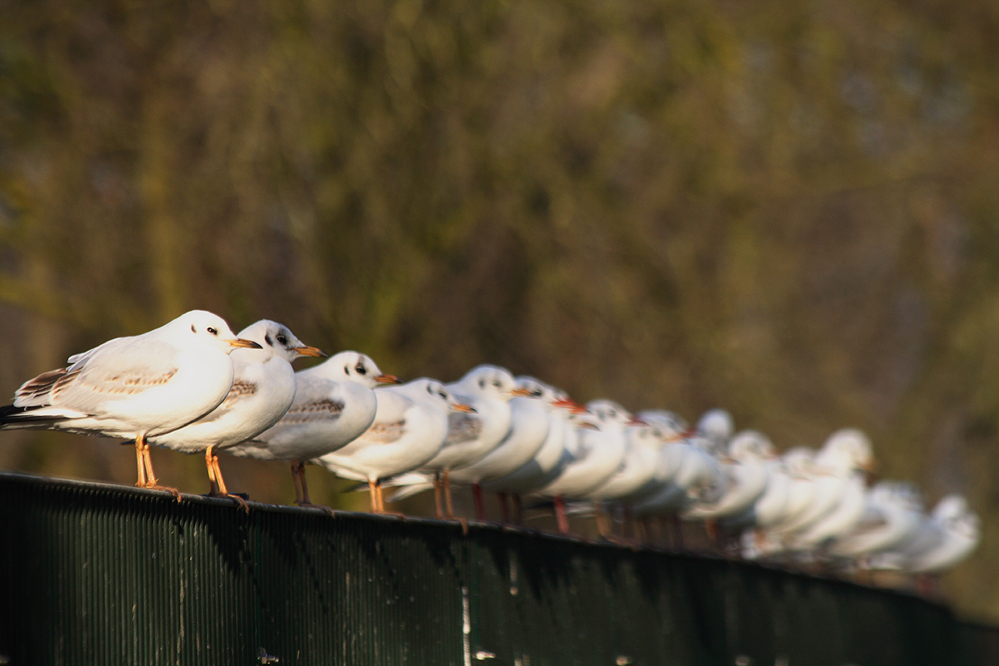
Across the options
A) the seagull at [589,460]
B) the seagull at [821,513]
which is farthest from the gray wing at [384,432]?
the seagull at [821,513]

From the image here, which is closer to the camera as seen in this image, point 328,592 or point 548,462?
point 328,592

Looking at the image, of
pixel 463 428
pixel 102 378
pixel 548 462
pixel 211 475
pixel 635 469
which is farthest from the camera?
pixel 635 469

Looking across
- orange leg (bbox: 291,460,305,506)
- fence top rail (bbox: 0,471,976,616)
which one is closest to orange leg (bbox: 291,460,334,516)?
orange leg (bbox: 291,460,305,506)

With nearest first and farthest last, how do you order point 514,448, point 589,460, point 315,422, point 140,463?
1. point 140,463
2. point 315,422
3. point 514,448
4. point 589,460

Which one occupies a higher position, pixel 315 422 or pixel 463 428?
pixel 463 428

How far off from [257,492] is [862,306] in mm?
11785

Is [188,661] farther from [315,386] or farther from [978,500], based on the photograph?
[978,500]

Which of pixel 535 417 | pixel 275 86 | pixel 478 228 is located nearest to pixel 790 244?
pixel 478 228

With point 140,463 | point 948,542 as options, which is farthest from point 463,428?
point 948,542

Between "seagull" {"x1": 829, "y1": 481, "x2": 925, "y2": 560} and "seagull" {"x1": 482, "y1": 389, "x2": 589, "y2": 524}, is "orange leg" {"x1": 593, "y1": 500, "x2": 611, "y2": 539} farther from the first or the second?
"seagull" {"x1": 829, "y1": 481, "x2": 925, "y2": 560}

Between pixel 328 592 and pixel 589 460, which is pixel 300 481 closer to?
pixel 328 592

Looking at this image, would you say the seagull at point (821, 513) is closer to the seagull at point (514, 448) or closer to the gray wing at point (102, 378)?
the seagull at point (514, 448)

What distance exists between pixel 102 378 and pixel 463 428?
350cm

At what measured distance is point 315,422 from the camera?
24.5ft
